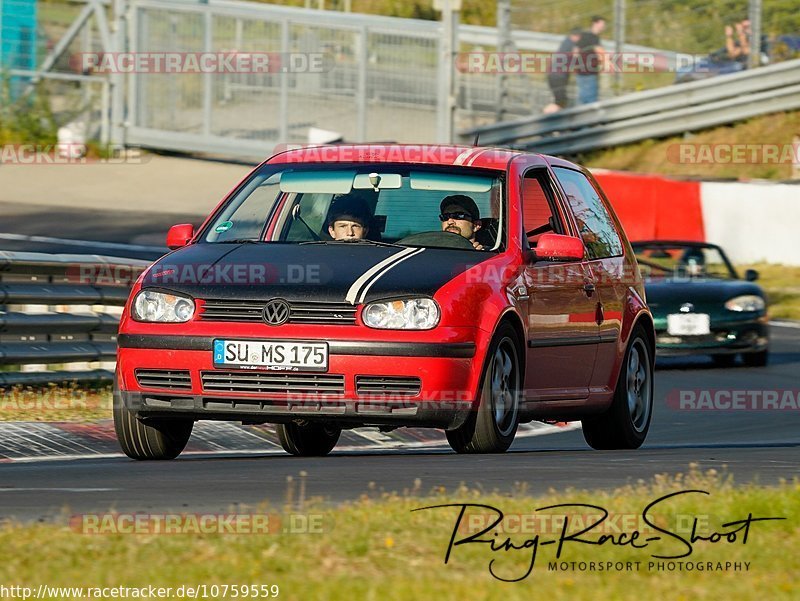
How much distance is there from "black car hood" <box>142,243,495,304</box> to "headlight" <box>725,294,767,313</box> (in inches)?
347

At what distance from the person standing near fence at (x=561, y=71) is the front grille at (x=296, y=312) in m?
21.4

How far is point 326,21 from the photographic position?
29688mm

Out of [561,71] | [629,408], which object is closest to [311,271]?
[629,408]

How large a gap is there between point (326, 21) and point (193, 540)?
24807mm

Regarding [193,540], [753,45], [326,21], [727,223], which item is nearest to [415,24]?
[326,21]

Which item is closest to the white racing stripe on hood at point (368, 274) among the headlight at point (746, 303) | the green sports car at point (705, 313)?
the green sports car at point (705, 313)

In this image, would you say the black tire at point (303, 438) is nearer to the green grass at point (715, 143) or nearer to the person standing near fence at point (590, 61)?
the person standing near fence at point (590, 61)

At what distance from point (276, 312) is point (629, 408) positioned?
10.0 feet

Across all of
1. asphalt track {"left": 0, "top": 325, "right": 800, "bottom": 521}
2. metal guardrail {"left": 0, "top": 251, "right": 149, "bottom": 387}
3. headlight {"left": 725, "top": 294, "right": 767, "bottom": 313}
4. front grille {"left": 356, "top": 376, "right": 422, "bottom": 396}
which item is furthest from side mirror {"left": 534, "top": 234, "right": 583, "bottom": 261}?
headlight {"left": 725, "top": 294, "right": 767, "bottom": 313}

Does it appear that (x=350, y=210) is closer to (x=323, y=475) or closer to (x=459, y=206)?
(x=459, y=206)

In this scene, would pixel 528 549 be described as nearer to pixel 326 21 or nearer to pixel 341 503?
pixel 341 503

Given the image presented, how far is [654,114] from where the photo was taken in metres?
31.2

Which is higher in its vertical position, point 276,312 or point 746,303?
point 276,312

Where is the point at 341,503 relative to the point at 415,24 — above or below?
below
